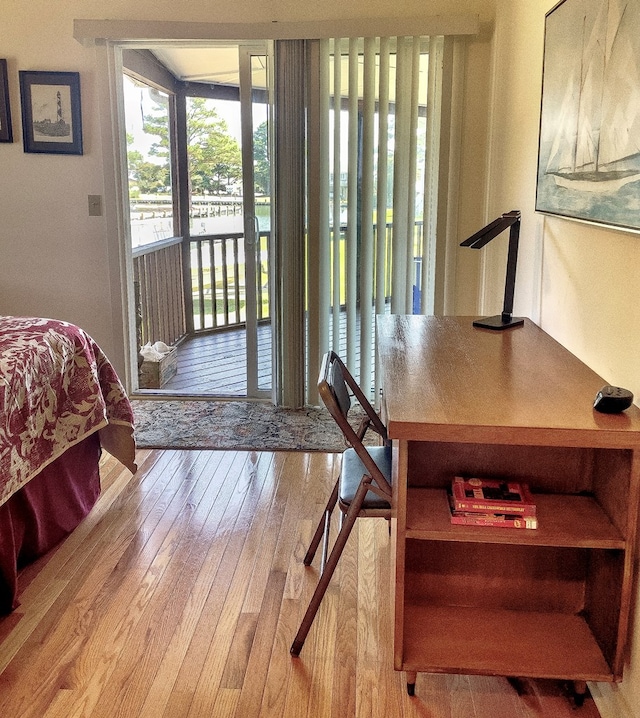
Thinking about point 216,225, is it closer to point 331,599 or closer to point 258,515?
point 258,515

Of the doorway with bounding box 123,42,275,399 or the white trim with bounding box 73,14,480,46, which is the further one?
the doorway with bounding box 123,42,275,399

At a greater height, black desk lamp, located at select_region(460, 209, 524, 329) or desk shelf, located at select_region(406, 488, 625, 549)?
black desk lamp, located at select_region(460, 209, 524, 329)

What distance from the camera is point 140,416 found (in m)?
3.76

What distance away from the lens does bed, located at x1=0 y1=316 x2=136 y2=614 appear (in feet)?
6.72

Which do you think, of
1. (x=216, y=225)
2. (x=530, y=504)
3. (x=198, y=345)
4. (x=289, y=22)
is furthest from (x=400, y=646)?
(x=216, y=225)

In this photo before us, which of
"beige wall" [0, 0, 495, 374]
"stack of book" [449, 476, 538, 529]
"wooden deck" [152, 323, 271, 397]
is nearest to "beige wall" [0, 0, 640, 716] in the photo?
"beige wall" [0, 0, 495, 374]

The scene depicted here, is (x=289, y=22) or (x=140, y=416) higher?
(x=289, y=22)

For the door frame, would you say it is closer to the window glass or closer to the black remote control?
the window glass

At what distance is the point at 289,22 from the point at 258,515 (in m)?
2.37

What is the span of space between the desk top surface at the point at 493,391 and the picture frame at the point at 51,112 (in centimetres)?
230

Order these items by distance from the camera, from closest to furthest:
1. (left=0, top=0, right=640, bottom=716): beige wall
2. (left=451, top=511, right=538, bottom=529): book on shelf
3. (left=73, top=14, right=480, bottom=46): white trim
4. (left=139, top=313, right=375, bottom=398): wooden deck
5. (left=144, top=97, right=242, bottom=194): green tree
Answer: (left=451, top=511, right=538, bottom=529): book on shelf → (left=0, top=0, right=640, bottom=716): beige wall → (left=73, top=14, right=480, bottom=46): white trim → (left=139, top=313, right=375, bottom=398): wooden deck → (left=144, top=97, right=242, bottom=194): green tree

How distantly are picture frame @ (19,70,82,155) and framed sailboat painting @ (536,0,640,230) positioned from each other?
8.06ft

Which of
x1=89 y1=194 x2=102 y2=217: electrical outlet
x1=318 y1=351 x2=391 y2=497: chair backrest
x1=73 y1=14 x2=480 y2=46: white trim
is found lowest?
x1=318 y1=351 x2=391 y2=497: chair backrest

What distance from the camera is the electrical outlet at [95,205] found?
3.76 meters
